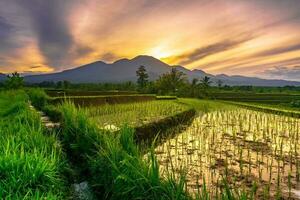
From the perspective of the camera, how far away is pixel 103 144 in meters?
5.77

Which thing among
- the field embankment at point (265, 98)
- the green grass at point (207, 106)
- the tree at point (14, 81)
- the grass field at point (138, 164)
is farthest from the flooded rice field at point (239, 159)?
the tree at point (14, 81)

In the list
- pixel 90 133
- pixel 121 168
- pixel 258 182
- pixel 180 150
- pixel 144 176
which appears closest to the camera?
pixel 144 176

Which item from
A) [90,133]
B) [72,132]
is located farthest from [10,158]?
[72,132]

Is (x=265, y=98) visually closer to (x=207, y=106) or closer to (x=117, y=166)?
(x=207, y=106)

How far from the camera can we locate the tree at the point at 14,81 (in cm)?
4226

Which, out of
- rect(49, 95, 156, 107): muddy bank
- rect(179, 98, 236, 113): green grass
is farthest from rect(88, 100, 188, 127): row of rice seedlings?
rect(179, 98, 236, 113): green grass

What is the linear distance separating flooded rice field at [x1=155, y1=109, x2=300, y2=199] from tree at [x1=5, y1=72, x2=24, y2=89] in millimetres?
36434

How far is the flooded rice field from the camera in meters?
5.26

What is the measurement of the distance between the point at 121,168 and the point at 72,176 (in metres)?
1.50

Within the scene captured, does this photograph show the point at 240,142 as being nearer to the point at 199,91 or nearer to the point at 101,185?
the point at 101,185

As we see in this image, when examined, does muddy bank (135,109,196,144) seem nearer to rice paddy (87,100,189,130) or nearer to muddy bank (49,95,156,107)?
rice paddy (87,100,189,130)

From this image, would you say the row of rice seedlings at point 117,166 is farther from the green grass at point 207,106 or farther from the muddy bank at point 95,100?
the green grass at point 207,106

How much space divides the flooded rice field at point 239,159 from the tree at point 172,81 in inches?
1513

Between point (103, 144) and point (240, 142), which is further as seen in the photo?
point (240, 142)
